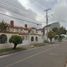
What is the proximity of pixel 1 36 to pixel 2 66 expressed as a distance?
110 feet

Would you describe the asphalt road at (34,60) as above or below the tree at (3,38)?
below

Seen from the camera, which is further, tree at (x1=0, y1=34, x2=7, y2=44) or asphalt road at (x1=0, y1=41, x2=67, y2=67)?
tree at (x1=0, y1=34, x2=7, y2=44)

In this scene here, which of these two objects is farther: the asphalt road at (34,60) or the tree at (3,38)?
the tree at (3,38)

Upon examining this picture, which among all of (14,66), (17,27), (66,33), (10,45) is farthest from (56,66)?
(66,33)

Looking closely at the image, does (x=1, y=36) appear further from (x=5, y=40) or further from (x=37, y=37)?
(x=37, y=37)

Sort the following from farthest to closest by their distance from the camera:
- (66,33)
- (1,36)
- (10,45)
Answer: (66,33) → (1,36) → (10,45)

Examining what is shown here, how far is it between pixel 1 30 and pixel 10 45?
23.5ft

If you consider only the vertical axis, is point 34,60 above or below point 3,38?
below

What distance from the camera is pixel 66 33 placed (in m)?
163

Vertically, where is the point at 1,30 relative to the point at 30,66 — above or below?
above

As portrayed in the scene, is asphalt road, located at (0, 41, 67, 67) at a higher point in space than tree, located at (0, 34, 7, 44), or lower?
lower

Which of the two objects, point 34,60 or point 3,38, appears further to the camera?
point 3,38

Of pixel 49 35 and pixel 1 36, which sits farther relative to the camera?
pixel 49 35

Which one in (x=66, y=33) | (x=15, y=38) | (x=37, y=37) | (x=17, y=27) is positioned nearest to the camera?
(x=15, y=38)
